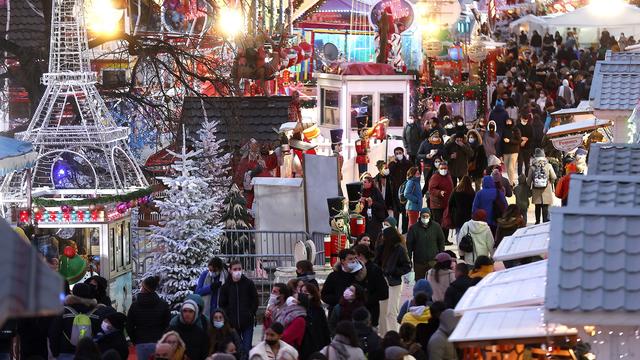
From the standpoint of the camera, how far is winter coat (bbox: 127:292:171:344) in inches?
561

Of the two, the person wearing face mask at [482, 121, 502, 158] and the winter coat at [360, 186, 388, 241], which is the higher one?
the person wearing face mask at [482, 121, 502, 158]

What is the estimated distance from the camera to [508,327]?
971 centimetres

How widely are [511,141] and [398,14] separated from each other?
333 inches

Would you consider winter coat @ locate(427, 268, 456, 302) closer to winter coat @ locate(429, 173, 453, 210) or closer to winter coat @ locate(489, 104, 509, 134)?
winter coat @ locate(429, 173, 453, 210)

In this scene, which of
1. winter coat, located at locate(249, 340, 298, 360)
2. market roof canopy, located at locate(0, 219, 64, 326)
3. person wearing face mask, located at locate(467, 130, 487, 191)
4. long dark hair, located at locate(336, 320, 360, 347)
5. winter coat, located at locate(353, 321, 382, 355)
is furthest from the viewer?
person wearing face mask, located at locate(467, 130, 487, 191)

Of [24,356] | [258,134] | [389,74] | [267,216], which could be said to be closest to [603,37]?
[389,74]

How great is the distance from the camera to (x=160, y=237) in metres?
18.8

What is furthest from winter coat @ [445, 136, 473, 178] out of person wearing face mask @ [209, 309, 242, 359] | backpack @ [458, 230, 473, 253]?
person wearing face mask @ [209, 309, 242, 359]

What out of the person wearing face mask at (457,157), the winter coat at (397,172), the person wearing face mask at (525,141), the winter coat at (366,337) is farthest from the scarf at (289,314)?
the person wearing face mask at (525,141)

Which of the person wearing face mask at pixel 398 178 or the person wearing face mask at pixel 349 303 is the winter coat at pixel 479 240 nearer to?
the person wearing face mask at pixel 349 303

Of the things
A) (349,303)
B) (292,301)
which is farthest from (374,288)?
(292,301)

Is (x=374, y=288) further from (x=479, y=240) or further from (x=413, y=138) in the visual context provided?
(x=413, y=138)

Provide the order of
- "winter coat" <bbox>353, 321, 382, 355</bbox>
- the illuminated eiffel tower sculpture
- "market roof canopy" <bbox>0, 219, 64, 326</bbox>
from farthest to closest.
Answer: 1. the illuminated eiffel tower sculpture
2. "winter coat" <bbox>353, 321, 382, 355</bbox>
3. "market roof canopy" <bbox>0, 219, 64, 326</bbox>

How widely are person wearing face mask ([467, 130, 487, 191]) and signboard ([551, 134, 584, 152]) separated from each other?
2.76 m
